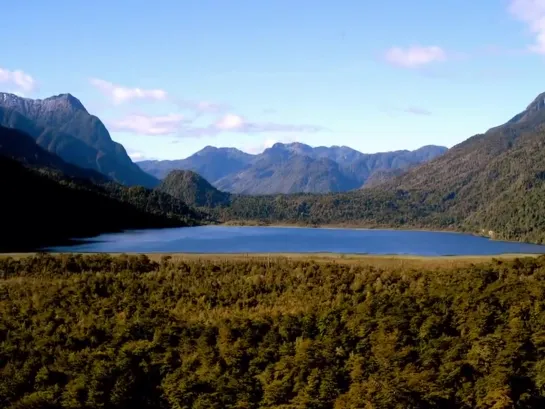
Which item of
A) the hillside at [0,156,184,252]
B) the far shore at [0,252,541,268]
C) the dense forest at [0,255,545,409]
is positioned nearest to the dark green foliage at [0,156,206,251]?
the hillside at [0,156,184,252]

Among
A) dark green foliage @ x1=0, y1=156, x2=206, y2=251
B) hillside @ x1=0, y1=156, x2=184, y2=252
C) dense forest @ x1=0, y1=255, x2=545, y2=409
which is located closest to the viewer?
dense forest @ x1=0, y1=255, x2=545, y2=409

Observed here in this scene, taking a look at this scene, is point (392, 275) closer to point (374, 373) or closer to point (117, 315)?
point (374, 373)

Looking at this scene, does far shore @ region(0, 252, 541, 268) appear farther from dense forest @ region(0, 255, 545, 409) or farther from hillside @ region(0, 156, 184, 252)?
hillside @ region(0, 156, 184, 252)

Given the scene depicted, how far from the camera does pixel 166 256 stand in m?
41.3

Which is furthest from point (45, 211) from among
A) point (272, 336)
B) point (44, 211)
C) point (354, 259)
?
point (272, 336)

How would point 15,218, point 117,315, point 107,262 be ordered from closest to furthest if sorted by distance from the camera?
1. point 117,315
2. point 107,262
3. point 15,218

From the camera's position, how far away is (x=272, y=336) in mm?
30062

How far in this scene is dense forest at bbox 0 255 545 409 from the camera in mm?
27641

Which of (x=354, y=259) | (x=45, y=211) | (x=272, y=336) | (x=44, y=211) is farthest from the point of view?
(x=45, y=211)

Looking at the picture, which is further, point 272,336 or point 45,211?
point 45,211

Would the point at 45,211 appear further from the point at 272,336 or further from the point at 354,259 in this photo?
the point at 272,336

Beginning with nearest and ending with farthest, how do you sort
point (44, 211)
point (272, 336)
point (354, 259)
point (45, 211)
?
point (272, 336) → point (354, 259) → point (44, 211) → point (45, 211)

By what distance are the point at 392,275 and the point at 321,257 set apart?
21.1 ft

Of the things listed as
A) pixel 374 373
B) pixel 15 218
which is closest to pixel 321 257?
pixel 374 373
